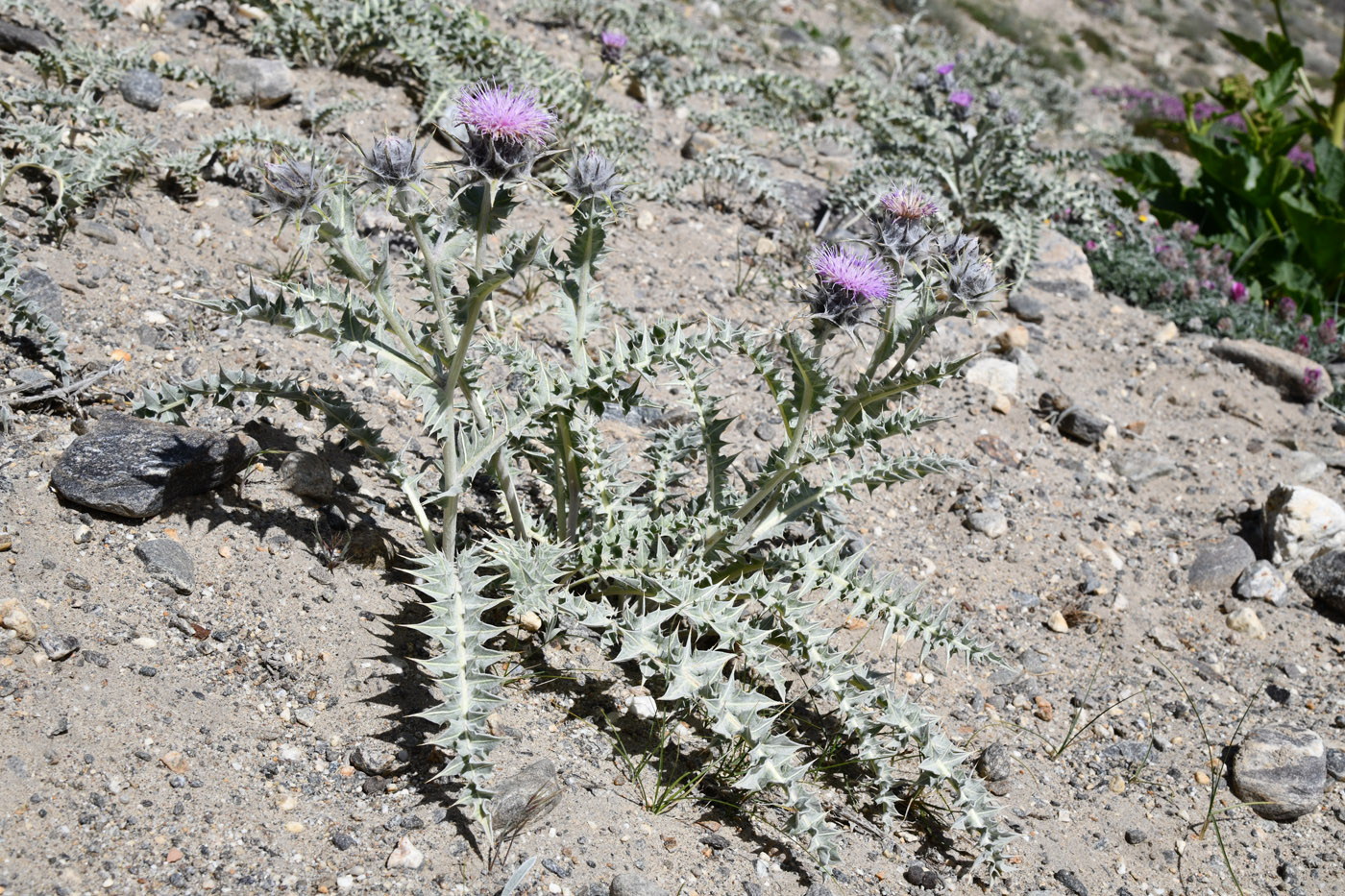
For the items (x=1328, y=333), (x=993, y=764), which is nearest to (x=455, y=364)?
(x=993, y=764)

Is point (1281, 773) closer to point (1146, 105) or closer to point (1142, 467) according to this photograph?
point (1142, 467)

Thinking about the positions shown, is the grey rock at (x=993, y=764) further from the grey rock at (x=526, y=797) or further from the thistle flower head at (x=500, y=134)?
the thistle flower head at (x=500, y=134)

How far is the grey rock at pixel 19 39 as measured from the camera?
5.10 meters

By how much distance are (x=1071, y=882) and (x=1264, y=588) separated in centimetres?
219

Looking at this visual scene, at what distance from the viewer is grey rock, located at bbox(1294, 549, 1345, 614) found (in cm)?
445

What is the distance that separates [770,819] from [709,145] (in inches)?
195

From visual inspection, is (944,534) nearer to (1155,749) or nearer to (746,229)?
(1155,749)

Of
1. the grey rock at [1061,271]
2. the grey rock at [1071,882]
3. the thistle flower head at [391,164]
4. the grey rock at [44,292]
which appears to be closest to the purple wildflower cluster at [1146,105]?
the grey rock at [1061,271]

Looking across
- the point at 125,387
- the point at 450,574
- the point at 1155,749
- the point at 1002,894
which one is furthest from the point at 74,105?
the point at 1155,749

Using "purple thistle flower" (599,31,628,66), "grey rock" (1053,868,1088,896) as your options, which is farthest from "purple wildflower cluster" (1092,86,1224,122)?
"grey rock" (1053,868,1088,896)

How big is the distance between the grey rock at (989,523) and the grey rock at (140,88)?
4.78 metres

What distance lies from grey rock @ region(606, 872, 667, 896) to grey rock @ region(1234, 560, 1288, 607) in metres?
3.35

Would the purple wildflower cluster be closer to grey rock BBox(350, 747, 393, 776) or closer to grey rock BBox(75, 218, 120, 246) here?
grey rock BBox(75, 218, 120, 246)

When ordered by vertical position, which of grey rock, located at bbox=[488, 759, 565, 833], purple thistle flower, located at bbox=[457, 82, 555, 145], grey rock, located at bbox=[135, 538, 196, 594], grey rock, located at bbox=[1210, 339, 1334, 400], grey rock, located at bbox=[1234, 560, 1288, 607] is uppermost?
purple thistle flower, located at bbox=[457, 82, 555, 145]
